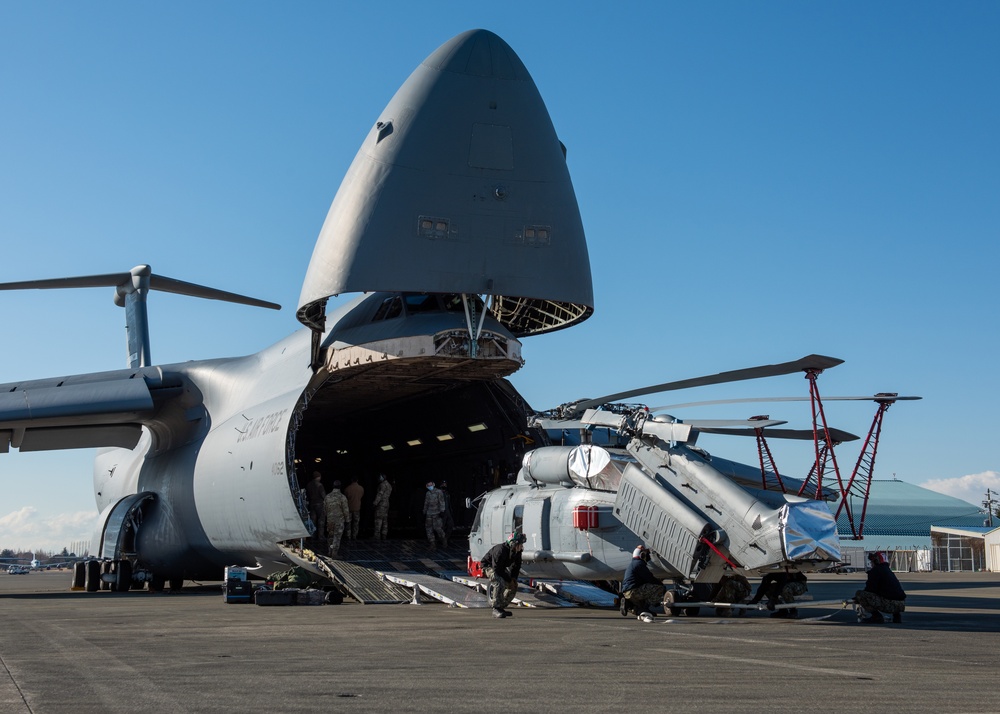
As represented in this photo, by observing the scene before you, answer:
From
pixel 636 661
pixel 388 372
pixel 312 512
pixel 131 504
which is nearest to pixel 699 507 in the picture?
pixel 636 661

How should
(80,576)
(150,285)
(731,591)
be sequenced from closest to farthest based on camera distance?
1. (731,591)
2. (80,576)
3. (150,285)

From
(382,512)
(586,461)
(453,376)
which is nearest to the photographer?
(586,461)

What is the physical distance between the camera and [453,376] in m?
18.9

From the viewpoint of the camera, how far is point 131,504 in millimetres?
24641

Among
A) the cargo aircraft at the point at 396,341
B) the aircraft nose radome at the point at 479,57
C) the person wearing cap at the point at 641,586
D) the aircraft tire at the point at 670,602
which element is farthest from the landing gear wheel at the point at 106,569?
the aircraft tire at the point at 670,602

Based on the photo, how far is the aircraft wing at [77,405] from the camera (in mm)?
22297

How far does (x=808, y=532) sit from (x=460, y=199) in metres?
7.53

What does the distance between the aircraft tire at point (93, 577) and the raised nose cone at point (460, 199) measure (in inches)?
440

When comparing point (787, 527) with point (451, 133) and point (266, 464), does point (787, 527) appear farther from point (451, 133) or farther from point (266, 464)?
point (266, 464)

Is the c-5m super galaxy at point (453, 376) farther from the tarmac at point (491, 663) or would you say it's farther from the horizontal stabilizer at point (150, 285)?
the horizontal stabilizer at point (150, 285)

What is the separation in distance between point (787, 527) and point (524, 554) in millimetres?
4839

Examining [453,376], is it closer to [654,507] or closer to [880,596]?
[654,507]

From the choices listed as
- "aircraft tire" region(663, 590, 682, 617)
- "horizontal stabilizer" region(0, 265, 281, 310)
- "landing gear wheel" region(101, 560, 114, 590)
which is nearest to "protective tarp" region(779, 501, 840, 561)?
"aircraft tire" region(663, 590, 682, 617)

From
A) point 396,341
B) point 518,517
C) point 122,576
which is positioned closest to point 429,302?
point 396,341
